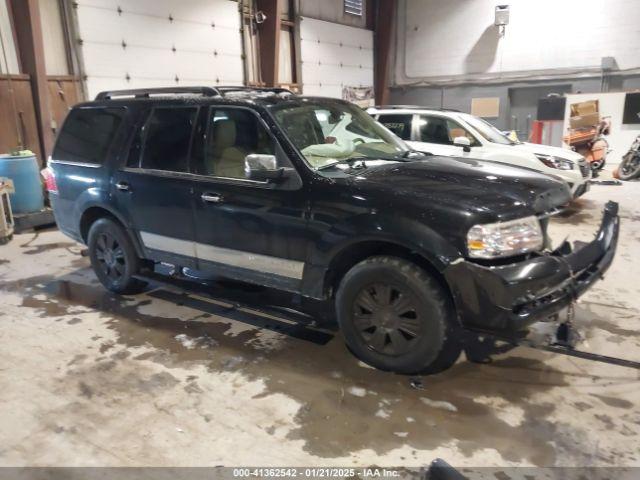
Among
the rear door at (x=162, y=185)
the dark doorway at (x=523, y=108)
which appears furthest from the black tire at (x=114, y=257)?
the dark doorway at (x=523, y=108)

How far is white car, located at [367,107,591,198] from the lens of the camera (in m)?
7.18

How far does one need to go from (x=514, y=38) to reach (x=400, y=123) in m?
9.96

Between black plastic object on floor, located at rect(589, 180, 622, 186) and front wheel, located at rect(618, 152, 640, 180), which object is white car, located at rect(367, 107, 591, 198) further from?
front wheel, located at rect(618, 152, 640, 180)

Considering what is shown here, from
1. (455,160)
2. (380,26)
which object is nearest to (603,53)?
(380,26)

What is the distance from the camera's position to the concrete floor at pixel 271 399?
2.44 m

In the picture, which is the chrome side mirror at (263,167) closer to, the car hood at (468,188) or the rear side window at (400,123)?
the car hood at (468,188)

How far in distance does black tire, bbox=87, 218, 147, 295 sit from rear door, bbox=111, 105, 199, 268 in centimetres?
24

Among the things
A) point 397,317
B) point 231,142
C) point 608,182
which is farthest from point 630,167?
point 231,142

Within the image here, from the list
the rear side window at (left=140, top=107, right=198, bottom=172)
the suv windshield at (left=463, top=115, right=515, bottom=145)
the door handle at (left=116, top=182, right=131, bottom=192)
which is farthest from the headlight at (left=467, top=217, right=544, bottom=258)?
the suv windshield at (left=463, top=115, right=515, bottom=145)

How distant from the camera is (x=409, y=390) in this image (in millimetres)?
2926

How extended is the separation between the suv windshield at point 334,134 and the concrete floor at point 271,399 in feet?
4.44

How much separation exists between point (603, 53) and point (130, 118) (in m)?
14.6

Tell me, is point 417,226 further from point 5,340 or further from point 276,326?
point 5,340

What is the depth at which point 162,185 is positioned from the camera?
3838 millimetres
